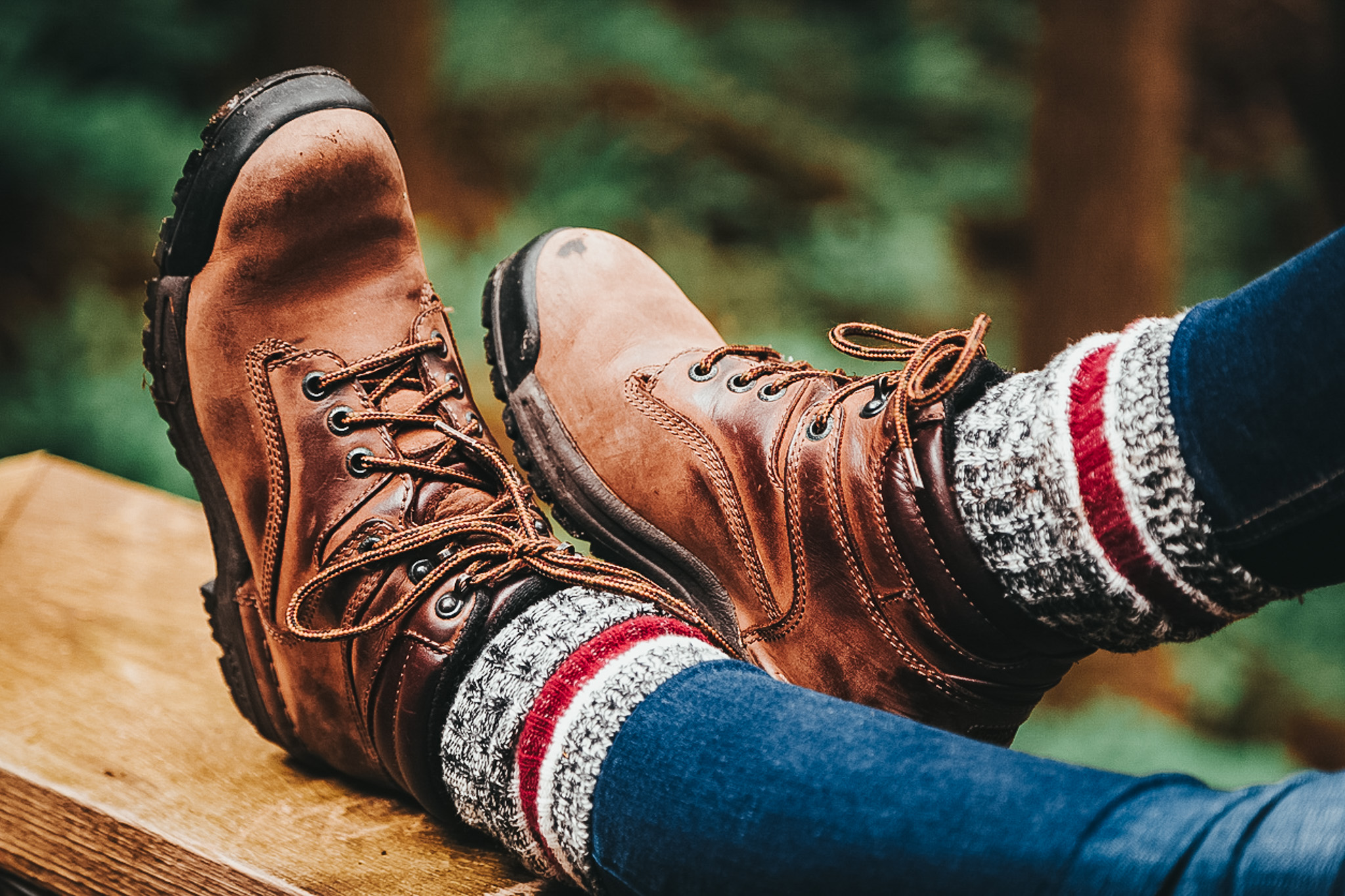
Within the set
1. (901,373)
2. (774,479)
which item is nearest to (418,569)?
(774,479)

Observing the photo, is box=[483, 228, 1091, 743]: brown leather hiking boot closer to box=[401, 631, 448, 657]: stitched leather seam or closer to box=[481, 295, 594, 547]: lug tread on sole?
box=[481, 295, 594, 547]: lug tread on sole

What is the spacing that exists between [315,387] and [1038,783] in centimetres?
66

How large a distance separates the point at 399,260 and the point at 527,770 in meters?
0.55

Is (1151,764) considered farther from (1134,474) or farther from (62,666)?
(62,666)

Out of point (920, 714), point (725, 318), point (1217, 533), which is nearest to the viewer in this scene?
point (1217, 533)

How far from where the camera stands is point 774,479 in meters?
0.78

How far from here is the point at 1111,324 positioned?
237cm

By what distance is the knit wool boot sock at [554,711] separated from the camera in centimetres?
60

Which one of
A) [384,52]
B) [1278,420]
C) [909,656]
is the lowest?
[909,656]

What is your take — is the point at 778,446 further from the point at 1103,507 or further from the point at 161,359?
the point at 161,359

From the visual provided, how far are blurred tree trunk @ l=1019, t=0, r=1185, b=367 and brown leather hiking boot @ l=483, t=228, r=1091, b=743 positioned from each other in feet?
5.49

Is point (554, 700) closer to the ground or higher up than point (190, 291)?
closer to the ground

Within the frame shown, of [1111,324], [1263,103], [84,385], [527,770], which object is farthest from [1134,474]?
[1263,103]

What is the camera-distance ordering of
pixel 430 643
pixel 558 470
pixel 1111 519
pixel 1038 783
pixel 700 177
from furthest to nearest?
pixel 700 177 → pixel 558 470 → pixel 430 643 → pixel 1111 519 → pixel 1038 783
